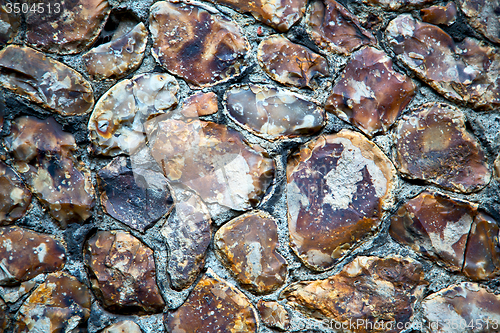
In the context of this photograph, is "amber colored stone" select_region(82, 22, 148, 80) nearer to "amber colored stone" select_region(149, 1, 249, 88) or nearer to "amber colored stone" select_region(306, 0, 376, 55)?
"amber colored stone" select_region(149, 1, 249, 88)

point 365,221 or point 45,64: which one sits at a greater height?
point 45,64

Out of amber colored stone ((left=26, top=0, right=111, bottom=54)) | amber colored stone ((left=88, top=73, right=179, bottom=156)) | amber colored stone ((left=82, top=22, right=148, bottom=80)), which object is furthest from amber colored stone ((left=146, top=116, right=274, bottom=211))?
amber colored stone ((left=26, top=0, right=111, bottom=54))

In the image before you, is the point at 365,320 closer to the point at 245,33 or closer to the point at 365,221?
the point at 365,221

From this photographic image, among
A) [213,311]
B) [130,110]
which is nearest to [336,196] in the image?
[213,311]

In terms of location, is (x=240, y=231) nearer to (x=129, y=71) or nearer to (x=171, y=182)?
(x=171, y=182)

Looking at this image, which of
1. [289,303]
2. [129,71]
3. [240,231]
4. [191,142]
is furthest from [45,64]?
[289,303]

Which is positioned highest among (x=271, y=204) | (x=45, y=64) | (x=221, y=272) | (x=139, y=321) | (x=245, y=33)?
(x=245, y=33)
